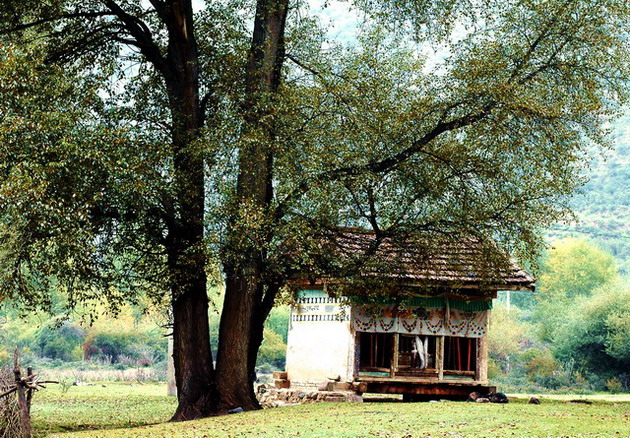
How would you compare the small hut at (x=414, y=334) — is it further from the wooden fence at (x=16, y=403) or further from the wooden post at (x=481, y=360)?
the wooden fence at (x=16, y=403)

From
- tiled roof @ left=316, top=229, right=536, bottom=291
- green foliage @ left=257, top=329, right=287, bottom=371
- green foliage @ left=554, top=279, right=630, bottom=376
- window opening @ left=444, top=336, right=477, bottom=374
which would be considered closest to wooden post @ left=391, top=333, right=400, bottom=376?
window opening @ left=444, top=336, right=477, bottom=374

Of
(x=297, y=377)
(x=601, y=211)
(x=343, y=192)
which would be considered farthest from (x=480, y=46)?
(x=601, y=211)

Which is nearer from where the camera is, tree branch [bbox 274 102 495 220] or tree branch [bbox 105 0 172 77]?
tree branch [bbox 274 102 495 220]

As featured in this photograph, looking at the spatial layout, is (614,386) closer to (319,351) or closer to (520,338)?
(319,351)

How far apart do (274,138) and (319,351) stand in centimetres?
798

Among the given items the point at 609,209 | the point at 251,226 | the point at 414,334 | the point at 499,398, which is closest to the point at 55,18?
the point at 251,226

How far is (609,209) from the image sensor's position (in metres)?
118

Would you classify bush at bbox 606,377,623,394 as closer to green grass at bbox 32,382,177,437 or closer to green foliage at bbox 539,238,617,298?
green grass at bbox 32,382,177,437

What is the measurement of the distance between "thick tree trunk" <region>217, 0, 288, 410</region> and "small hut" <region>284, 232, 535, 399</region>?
2.93 metres

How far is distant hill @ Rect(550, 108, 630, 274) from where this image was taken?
11325cm

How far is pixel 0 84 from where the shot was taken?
14.9m

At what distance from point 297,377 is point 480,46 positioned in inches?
417

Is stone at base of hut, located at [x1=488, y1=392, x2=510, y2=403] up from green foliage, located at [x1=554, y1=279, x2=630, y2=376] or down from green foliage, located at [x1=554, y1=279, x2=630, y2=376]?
down

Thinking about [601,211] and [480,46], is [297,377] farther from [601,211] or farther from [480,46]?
[601,211]
